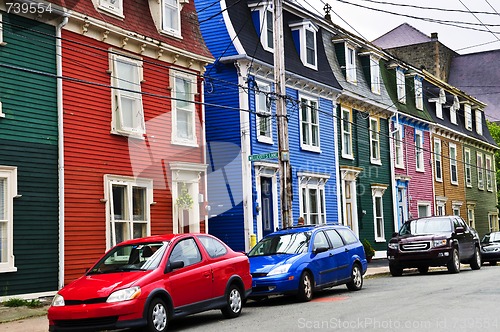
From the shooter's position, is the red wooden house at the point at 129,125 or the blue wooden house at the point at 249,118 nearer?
the red wooden house at the point at 129,125

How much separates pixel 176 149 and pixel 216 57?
4.71 m

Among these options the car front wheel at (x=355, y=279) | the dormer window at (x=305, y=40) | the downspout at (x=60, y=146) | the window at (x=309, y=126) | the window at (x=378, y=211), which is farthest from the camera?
the window at (x=378, y=211)

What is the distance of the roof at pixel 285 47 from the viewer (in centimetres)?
2459

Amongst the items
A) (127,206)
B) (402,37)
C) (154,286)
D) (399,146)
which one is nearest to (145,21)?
(127,206)

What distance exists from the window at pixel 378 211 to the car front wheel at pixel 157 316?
23.1m

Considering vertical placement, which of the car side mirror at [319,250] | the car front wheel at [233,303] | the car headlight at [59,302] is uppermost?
the car side mirror at [319,250]

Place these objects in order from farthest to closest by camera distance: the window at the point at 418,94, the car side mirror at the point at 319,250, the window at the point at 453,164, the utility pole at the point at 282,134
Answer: the window at the point at 453,164 → the window at the point at 418,94 → the utility pole at the point at 282,134 → the car side mirror at the point at 319,250

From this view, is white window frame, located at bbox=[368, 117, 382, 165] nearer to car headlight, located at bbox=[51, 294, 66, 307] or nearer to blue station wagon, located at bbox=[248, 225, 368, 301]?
blue station wagon, located at bbox=[248, 225, 368, 301]

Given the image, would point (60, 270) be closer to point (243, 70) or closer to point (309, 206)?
point (243, 70)

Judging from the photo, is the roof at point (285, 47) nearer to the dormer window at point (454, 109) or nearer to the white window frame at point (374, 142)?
the white window frame at point (374, 142)

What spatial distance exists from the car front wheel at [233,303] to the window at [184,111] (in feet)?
26.9

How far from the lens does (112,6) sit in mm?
18859

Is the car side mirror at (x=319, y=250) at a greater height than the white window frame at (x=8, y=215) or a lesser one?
lesser

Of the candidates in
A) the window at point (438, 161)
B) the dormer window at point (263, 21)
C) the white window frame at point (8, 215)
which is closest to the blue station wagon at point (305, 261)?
the white window frame at point (8, 215)
